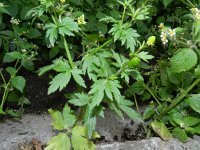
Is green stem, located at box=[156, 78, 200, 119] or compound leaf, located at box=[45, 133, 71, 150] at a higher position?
green stem, located at box=[156, 78, 200, 119]

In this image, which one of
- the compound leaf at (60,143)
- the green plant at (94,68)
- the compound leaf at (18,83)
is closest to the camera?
the green plant at (94,68)

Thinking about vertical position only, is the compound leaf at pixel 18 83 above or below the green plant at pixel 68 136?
above

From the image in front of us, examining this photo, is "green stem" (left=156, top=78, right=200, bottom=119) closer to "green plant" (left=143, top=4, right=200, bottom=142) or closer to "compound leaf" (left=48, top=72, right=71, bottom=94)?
"green plant" (left=143, top=4, right=200, bottom=142)

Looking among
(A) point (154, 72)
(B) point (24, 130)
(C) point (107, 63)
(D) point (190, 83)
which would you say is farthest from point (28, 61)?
(D) point (190, 83)

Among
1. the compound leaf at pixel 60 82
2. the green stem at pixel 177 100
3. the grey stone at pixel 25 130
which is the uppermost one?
the compound leaf at pixel 60 82

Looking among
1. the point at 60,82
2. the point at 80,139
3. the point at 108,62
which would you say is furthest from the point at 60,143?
the point at 108,62

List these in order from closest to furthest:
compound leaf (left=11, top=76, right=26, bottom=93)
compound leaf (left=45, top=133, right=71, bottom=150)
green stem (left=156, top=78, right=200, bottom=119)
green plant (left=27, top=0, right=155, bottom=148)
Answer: green plant (left=27, top=0, right=155, bottom=148) < compound leaf (left=45, top=133, right=71, bottom=150) < green stem (left=156, top=78, right=200, bottom=119) < compound leaf (left=11, top=76, right=26, bottom=93)

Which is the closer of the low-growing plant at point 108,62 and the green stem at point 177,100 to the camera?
the low-growing plant at point 108,62

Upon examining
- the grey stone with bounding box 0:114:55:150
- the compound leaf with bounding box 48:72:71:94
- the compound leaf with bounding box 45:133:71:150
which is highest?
the compound leaf with bounding box 48:72:71:94

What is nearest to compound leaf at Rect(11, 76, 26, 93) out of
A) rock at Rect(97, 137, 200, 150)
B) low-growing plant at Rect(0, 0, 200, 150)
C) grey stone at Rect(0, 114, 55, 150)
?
low-growing plant at Rect(0, 0, 200, 150)

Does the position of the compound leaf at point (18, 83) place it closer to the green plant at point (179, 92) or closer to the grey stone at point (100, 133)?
the grey stone at point (100, 133)

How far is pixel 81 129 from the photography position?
74.6 inches

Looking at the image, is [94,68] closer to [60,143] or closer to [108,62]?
[108,62]

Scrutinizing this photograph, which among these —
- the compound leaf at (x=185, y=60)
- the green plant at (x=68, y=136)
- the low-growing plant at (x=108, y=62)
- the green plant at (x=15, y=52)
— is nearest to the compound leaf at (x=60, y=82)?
the low-growing plant at (x=108, y=62)
